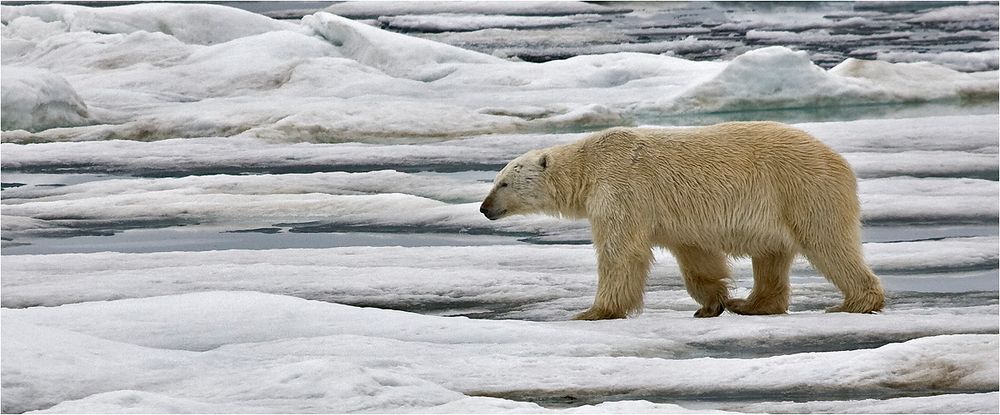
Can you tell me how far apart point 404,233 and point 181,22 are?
1361cm

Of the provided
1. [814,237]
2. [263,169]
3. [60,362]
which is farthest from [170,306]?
[263,169]

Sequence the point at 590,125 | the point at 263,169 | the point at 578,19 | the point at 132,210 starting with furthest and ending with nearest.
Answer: the point at 578,19 → the point at 590,125 → the point at 263,169 → the point at 132,210

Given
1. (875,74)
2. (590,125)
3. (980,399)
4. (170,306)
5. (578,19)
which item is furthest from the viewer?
(578,19)

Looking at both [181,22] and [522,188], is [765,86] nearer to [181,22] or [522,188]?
[522,188]

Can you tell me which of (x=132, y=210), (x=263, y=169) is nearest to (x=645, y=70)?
(x=263, y=169)

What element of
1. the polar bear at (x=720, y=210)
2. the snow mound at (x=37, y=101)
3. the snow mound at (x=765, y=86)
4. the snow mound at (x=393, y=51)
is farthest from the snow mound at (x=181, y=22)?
the polar bear at (x=720, y=210)

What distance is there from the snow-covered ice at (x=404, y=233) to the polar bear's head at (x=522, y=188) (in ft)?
1.66

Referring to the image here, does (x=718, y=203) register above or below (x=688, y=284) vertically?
above

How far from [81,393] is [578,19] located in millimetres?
26583

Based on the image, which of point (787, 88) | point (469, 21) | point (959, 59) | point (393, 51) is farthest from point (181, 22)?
→ point (959, 59)

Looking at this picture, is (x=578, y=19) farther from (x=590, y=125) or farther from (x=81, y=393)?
(x=81, y=393)

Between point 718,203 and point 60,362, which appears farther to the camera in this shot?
point 718,203

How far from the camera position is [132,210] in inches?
360

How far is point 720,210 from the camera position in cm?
535
